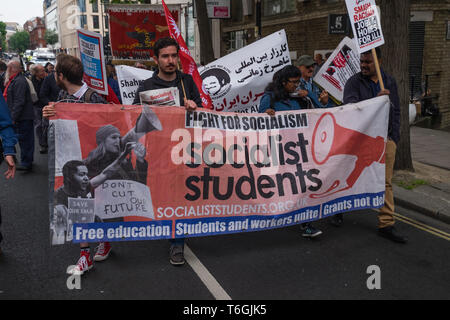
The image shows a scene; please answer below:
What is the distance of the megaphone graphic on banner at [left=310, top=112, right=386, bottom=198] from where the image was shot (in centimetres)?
442

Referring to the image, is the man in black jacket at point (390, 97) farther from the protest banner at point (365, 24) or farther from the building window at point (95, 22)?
the building window at point (95, 22)

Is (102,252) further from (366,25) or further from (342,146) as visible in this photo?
(366,25)

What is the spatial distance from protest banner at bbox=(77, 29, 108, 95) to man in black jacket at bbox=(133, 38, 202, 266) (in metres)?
0.38

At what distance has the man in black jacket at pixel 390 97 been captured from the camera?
4.65 metres

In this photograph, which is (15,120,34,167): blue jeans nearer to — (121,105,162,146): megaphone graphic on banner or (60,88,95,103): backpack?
(60,88,95,103): backpack

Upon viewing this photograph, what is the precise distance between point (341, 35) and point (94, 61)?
12.6 m

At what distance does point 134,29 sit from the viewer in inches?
389

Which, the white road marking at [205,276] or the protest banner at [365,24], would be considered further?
the protest banner at [365,24]

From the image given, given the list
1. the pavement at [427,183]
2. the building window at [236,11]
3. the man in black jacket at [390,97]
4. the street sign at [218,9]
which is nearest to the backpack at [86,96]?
the man in black jacket at [390,97]

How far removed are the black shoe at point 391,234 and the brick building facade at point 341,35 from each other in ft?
23.0

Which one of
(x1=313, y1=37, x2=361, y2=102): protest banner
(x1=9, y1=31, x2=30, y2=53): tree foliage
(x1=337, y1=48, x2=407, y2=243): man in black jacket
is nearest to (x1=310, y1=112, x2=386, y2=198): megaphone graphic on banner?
(x1=337, y1=48, x2=407, y2=243): man in black jacket

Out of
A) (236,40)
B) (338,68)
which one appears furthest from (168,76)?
(236,40)
